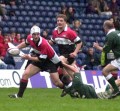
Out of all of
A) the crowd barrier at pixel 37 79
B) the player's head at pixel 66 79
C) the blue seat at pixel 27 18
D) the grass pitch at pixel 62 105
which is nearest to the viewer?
the grass pitch at pixel 62 105

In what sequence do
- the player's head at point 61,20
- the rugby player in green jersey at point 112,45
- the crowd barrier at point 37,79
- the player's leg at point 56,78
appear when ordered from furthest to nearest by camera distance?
the crowd barrier at point 37,79
the player's head at point 61,20
the player's leg at point 56,78
the rugby player in green jersey at point 112,45

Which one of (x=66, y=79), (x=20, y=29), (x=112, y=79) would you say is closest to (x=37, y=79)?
(x=66, y=79)

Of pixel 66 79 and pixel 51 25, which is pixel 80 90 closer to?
pixel 66 79

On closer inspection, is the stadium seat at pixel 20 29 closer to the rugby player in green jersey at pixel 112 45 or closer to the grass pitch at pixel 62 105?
the rugby player in green jersey at pixel 112 45

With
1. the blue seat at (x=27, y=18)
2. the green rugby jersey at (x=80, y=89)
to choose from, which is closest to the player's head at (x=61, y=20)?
the green rugby jersey at (x=80, y=89)

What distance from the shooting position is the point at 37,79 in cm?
2286

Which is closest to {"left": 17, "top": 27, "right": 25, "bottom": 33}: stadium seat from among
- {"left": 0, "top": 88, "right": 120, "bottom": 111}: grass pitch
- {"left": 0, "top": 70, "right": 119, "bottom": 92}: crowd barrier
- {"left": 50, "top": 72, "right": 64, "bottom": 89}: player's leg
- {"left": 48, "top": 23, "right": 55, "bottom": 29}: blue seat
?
{"left": 48, "top": 23, "right": 55, "bottom": 29}: blue seat

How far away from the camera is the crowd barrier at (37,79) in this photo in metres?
22.3

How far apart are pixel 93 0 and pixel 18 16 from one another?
4275 millimetres

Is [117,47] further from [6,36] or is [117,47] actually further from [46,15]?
[46,15]

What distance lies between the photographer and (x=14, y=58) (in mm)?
24422

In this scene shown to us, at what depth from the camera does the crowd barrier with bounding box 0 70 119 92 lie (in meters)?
22.3

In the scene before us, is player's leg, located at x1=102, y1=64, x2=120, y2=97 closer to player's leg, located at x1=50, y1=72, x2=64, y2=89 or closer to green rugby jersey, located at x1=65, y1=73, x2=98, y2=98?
green rugby jersey, located at x1=65, y1=73, x2=98, y2=98

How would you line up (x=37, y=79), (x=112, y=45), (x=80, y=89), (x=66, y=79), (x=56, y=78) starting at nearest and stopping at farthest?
(x=80, y=89) < (x=112, y=45) < (x=56, y=78) < (x=66, y=79) < (x=37, y=79)
